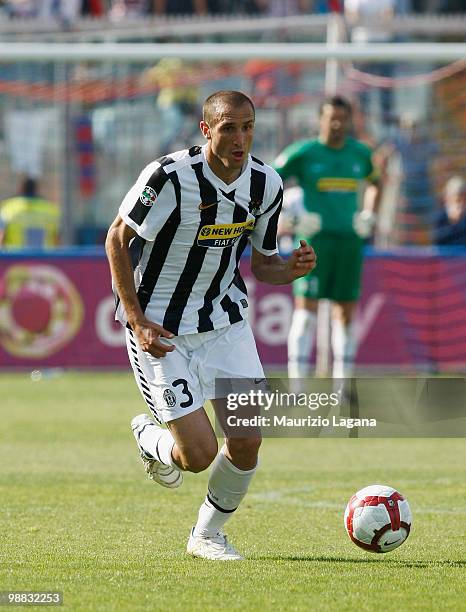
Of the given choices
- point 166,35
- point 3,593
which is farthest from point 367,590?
point 166,35

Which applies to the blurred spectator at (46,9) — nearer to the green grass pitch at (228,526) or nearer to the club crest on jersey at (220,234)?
the green grass pitch at (228,526)

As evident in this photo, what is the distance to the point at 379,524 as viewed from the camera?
5828mm

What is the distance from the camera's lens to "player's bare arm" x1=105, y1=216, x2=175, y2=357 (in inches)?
226


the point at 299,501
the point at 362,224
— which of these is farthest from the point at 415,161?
the point at 299,501

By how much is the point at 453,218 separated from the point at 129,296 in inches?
400

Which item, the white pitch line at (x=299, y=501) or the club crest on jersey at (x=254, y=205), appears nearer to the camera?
the club crest on jersey at (x=254, y=205)

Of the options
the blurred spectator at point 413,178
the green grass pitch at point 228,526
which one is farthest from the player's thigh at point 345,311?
the blurred spectator at point 413,178

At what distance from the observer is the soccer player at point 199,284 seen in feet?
19.0

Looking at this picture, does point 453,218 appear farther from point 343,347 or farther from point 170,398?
point 170,398

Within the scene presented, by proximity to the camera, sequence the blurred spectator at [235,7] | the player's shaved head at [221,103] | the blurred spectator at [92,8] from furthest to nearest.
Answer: the blurred spectator at [235,7], the blurred spectator at [92,8], the player's shaved head at [221,103]

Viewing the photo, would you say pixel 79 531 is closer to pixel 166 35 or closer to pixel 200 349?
pixel 200 349

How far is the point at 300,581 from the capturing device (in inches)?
208

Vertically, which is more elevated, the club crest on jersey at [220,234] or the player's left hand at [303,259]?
the club crest on jersey at [220,234]

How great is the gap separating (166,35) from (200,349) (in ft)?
35.6
